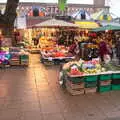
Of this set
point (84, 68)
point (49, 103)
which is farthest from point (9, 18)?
point (49, 103)

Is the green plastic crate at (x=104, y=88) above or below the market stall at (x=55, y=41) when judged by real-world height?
below

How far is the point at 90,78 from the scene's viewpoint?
1216cm

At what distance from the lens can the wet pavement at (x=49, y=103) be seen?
30.6 feet

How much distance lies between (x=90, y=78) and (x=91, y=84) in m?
0.20

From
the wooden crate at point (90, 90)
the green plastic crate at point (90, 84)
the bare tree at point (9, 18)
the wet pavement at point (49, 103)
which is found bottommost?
the wet pavement at point (49, 103)

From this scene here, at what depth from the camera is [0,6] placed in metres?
46.8

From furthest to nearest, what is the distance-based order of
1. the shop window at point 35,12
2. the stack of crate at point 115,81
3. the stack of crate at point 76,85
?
the shop window at point 35,12
the stack of crate at point 115,81
the stack of crate at point 76,85

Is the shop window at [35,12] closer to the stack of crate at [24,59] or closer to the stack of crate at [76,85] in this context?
the stack of crate at [24,59]

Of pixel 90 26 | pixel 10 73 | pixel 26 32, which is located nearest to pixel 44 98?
pixel 10 73

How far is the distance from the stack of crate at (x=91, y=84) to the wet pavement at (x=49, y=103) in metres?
0.31

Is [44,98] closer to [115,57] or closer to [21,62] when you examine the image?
[21,62]

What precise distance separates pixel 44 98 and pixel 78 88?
4.01 feet

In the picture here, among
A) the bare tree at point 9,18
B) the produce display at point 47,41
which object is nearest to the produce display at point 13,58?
the bare tree at point 9,18

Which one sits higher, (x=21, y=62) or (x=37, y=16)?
(x=37, y=16)
